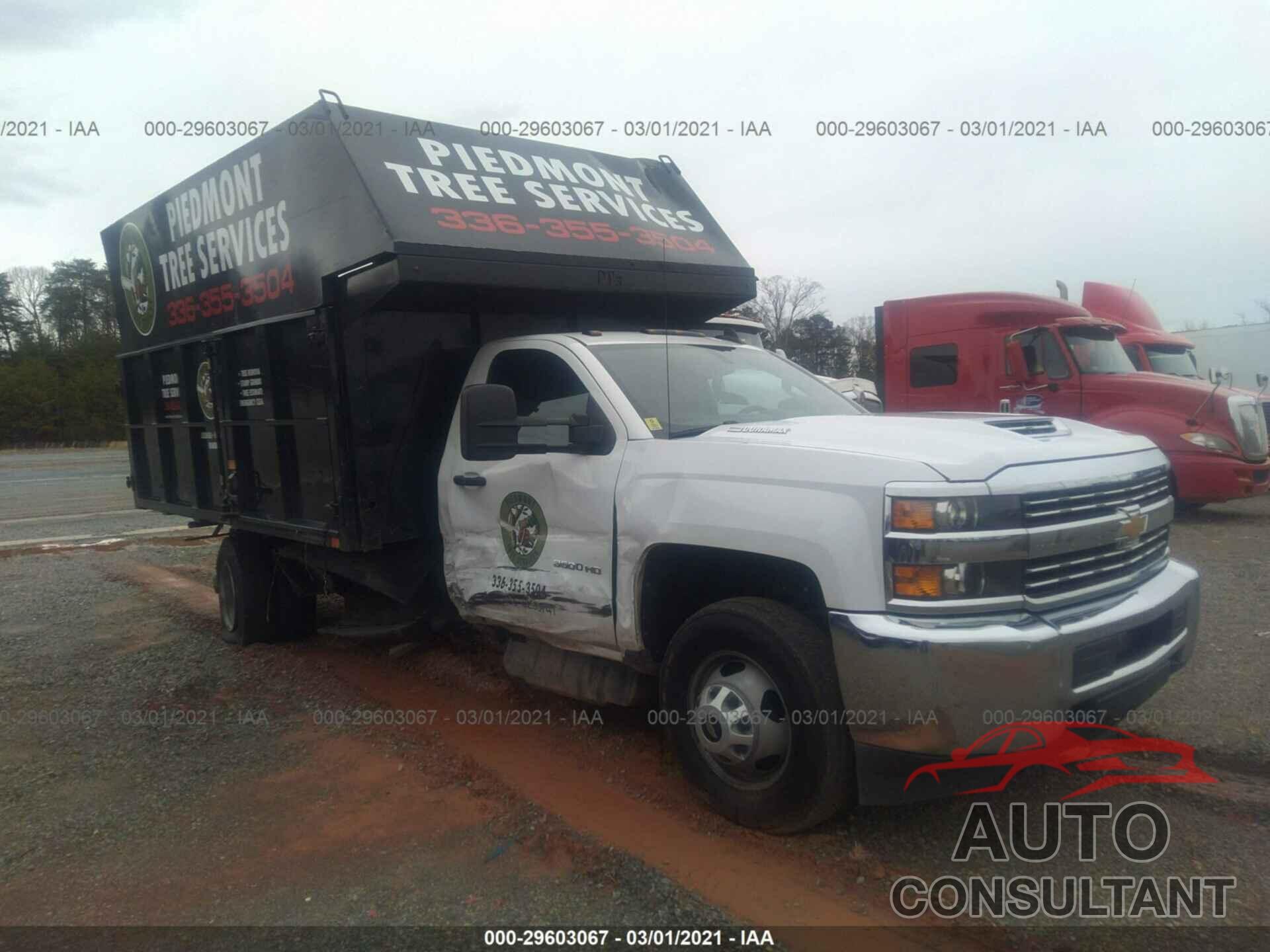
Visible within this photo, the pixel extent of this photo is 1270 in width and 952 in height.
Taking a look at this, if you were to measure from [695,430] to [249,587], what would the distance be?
414cm

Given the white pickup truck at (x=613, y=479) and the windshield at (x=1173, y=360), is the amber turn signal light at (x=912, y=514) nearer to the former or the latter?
the white pickup truck at (x=613, y=479)

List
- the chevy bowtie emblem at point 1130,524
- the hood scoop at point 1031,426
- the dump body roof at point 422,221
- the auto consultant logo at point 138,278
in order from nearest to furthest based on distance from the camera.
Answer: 1. the chevy bowtie emblem at point 1130,524
2. the hood scoop at point 1031,426
3. the dump body roof at point 422,221
4. the auto consultant logo at point 138,278

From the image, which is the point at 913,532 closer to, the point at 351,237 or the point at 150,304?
the point at 351,237

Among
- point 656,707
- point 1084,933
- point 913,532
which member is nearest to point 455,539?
point 656,707

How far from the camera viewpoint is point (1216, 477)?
9766 millimetres

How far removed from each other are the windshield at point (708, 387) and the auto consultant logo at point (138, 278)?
14.8ft

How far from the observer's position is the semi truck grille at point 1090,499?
3.03 metres

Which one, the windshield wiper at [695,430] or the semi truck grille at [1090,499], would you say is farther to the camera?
the windshield wiper at [695,430]

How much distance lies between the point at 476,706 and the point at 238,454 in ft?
8.08

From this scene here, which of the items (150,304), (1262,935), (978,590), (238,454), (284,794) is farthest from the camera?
(150,304)

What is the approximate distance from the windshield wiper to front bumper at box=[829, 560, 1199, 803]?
1132 mm

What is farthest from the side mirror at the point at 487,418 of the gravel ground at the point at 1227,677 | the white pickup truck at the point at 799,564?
the gravel ground at the point at 1227,677

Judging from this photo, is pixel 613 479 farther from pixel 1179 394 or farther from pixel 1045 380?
pixel 1179 394

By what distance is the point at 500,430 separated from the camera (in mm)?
4027
